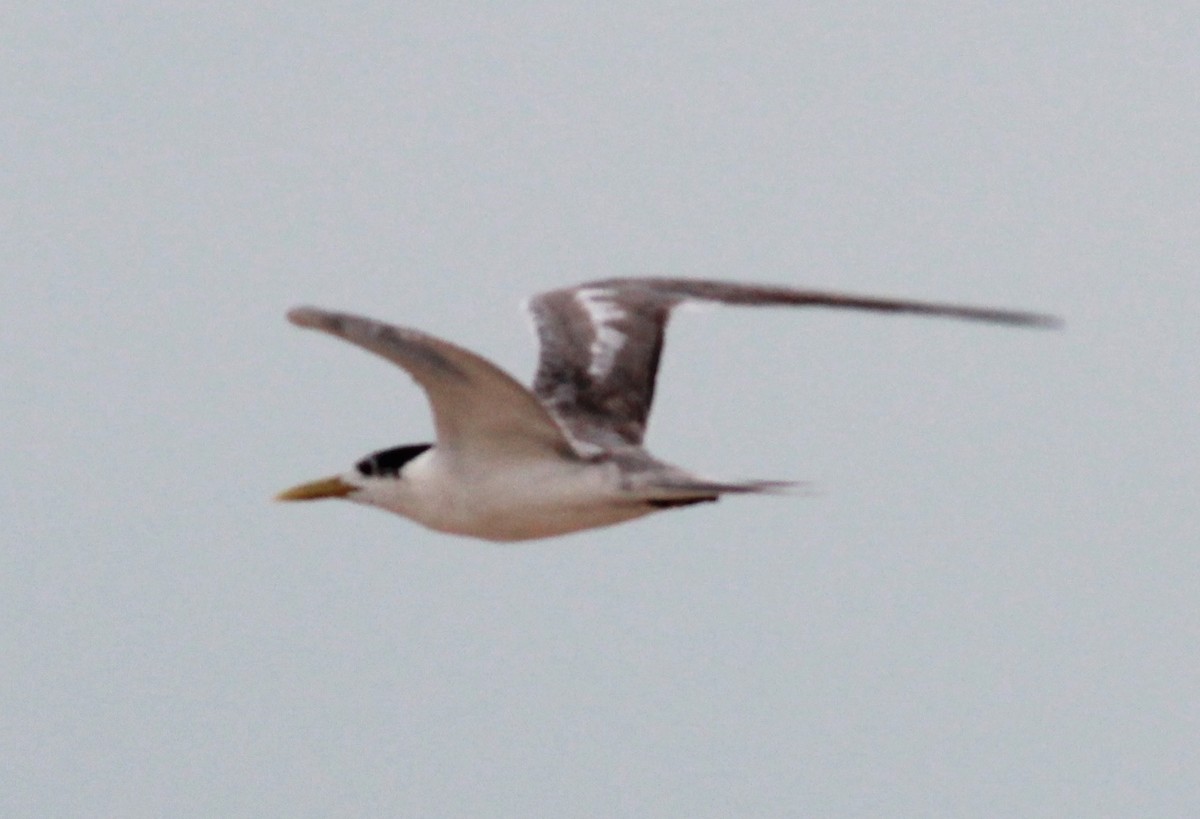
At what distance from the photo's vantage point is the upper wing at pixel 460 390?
16141 mm

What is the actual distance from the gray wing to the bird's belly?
1.04 metres

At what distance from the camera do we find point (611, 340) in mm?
21672

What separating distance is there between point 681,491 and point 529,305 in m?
3.91

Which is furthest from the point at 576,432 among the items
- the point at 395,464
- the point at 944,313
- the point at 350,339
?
the point at 350,339

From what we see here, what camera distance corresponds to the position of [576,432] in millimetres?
20312

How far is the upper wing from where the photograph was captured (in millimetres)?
16141

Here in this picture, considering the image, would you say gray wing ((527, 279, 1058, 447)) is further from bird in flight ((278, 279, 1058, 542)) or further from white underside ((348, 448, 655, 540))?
white underside ((348, 448, 655, 540))

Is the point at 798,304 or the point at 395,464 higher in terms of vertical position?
the point at 798,304

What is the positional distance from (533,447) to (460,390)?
34.1 inches

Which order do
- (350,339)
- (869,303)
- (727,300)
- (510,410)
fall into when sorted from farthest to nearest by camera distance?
(727,300) < (869,303) < (510,410) < (350,339)

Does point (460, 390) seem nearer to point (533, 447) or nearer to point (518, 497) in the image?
point (533, 447)

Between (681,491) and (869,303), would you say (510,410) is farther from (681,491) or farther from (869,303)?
(869,303)

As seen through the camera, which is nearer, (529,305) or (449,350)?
(449,350)

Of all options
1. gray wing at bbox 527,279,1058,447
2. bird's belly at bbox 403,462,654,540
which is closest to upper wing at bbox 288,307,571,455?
bird's belly at bbox 403,462,654,540
